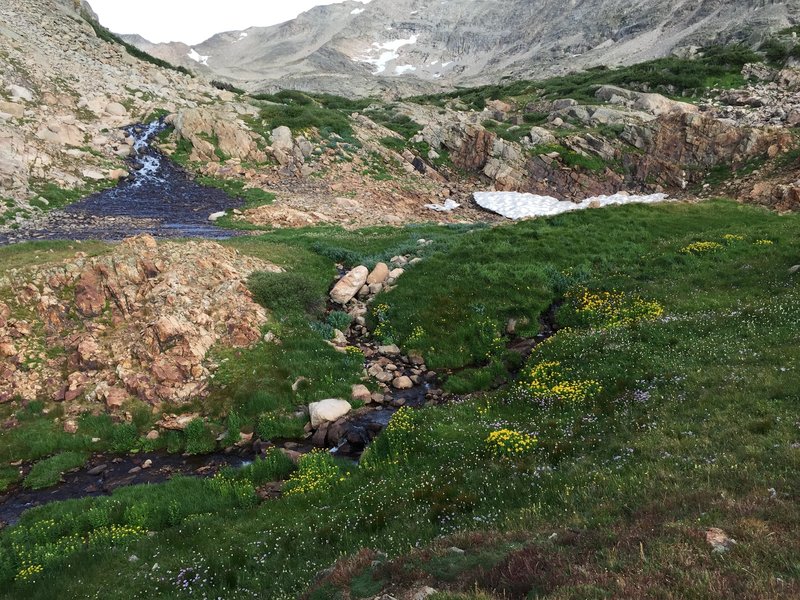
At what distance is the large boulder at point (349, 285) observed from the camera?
952 inches

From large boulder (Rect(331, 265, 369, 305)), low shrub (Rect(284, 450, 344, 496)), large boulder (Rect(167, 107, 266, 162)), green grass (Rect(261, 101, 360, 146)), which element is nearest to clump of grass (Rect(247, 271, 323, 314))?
large boulder (Rect(331, 265, 369, 305))

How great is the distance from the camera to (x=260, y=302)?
2120cm

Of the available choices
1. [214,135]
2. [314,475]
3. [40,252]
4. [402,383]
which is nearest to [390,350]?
[402,383]

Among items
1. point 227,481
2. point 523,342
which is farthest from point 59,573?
point 523,342

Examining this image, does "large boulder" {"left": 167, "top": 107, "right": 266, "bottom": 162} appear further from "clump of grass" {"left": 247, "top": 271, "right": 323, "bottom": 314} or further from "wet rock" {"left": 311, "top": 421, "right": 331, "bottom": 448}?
"wet rock" {"left": 311, "top": 421, "right": 331, "bottom": 448}

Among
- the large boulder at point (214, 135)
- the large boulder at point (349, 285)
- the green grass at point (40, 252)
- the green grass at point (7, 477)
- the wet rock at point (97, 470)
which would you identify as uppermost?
the large boulder at point (214, 135)

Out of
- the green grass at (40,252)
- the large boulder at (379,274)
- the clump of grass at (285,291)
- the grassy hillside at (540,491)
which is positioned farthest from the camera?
the large boulder at (379,274)

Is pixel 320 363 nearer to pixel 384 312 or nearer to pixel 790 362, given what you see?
pixel 384 312

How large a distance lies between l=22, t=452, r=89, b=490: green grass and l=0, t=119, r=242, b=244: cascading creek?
1969 centimetres

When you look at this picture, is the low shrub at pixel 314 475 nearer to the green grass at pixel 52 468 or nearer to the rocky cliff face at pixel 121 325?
the rocky cliff face at pixel 121 325

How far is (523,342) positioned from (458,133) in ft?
152

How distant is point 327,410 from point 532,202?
3919cm

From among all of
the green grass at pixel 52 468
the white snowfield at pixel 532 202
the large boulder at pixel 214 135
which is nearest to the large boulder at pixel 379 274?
the green grass at pixel 52 468

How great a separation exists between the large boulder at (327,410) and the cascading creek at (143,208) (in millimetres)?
20729
